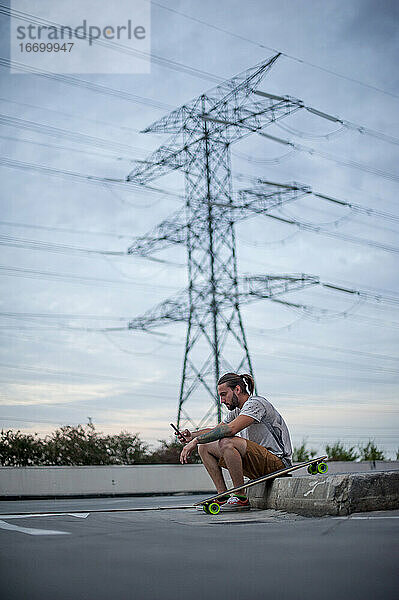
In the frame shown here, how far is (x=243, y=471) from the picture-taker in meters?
5.91

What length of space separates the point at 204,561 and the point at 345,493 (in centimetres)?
228

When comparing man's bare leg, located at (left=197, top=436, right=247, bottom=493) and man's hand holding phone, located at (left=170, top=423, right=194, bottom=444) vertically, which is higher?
man's hand holding phone, located at (left=170, top=423, right=194, bottom=444)

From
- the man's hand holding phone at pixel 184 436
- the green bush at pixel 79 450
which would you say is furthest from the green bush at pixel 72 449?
the man's hand holding phone at pixel 184 436

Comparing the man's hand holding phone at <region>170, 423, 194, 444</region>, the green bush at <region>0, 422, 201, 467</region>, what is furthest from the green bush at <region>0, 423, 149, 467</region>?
the man's hand holding phone at <region>170, 423, 194, 444</region>

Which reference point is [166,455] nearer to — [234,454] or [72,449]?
Result: [72,449]

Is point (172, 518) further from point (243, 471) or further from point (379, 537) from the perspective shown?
point (379, 537)

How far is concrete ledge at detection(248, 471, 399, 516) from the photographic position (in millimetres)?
4961

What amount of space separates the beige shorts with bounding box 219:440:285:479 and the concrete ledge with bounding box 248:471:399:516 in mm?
431

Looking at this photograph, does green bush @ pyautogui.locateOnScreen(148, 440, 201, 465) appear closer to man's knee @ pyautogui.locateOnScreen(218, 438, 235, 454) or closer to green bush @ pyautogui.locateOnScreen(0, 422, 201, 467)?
green bush @ pyautogui.locateOnScreen(0, 422, 201, 467)

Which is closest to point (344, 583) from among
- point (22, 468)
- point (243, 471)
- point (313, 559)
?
point (313, 559)

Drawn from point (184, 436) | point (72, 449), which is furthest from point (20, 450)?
point (184, 436)

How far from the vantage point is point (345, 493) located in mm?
4957

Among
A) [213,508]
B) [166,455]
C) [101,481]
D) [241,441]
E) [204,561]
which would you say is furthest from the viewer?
[166,455]

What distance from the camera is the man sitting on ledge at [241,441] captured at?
221 inches
